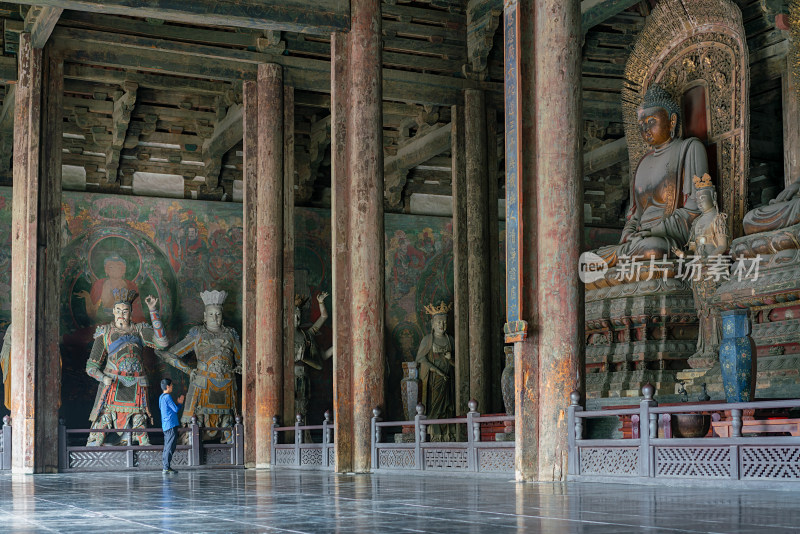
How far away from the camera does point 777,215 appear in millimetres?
9820

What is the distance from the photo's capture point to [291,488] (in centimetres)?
784

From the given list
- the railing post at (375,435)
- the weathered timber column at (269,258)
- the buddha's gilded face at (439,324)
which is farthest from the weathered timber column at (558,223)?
the buddha's gilded face at (439,324)

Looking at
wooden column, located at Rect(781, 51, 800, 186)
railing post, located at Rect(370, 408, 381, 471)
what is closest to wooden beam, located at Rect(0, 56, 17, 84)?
railing post, located at Rect(370, 408, 381, 471)

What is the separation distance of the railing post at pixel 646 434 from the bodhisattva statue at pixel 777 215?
3.07m

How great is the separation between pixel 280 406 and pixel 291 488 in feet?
18.8

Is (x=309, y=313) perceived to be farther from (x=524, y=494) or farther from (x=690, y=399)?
(x=524, y=494)

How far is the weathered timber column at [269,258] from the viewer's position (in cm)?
1349

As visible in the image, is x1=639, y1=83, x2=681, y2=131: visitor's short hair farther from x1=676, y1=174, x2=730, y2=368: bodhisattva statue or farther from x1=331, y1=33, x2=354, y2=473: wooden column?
x1=331, y1=33, x2=354, y2=473: wooden column

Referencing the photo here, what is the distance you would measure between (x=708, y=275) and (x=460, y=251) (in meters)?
5.21

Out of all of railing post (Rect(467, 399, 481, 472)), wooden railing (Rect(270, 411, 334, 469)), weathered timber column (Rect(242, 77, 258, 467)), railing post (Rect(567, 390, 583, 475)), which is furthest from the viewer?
weathered timber column (Rect(242, 77, 258, 467))

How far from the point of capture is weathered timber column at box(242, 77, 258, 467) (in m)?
13.9

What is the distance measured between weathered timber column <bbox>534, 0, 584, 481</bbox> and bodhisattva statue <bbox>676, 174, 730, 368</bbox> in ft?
8.56

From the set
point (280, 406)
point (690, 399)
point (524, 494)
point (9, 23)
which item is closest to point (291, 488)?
point (524, 494)

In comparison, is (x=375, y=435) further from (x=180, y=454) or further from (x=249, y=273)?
(x=180, y=454)
